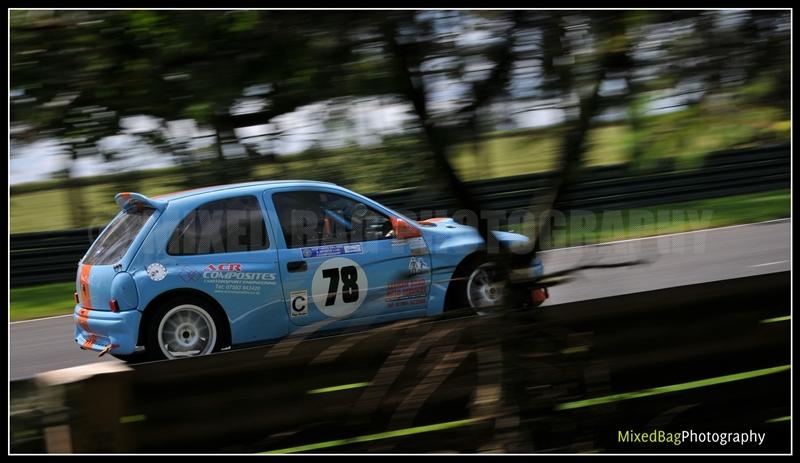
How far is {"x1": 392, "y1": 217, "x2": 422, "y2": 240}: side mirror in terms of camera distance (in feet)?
24.4

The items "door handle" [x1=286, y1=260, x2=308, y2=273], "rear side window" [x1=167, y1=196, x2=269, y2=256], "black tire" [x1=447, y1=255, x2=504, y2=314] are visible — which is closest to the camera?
"black tire" [x1=447, y1=255, x2=504, y2=314]

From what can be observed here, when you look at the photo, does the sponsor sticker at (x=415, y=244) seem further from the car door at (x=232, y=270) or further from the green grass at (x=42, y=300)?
the green grass at (x=42, y=300)

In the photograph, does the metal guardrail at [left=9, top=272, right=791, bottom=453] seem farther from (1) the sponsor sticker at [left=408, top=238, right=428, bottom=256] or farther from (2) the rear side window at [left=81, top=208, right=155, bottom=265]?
(2) the rear side window at [left=81, top=208, right=155, bottom=265]

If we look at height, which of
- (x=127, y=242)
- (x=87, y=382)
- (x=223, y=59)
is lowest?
(x=87, y=382)

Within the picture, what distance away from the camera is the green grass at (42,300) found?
12367 millimetres

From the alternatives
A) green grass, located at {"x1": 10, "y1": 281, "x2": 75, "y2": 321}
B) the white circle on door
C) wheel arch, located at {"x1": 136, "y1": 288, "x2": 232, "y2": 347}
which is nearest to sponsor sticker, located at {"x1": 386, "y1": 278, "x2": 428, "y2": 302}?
the white circle on door

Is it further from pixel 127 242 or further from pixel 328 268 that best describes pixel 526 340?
pixel 127 242

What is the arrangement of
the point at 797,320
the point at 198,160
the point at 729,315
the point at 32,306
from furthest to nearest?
1. the point at 32,306
2. the point at 729,315
3. the point at 797,320
4. the point at 198,160

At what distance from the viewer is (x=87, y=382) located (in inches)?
134

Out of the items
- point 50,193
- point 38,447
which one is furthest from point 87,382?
point 50,193

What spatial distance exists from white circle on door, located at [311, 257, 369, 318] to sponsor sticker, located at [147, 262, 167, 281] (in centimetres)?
120

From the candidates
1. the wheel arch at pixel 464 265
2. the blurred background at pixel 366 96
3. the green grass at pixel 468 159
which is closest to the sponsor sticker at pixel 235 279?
the wheel arch at pixel 464 265

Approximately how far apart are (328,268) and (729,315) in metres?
3.55

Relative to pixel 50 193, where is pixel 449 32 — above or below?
above
